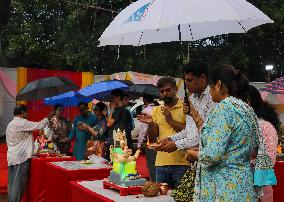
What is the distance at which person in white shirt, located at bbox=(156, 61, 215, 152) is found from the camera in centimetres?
338

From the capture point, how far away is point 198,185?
2598 mm

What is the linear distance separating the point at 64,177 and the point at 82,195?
3.51ft

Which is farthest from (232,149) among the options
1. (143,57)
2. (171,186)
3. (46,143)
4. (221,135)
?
(143,57)

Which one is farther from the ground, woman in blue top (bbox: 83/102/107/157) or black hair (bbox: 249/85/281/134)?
black hair (bbox: 249/85/281/134)

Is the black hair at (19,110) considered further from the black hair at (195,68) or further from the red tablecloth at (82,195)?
the black hair at (195,68)

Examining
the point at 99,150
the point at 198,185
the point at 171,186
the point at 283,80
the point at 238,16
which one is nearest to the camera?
the point at 198,185

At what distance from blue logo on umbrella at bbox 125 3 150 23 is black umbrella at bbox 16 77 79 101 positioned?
4.45 meters

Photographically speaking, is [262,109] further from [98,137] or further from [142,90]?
[142,90]

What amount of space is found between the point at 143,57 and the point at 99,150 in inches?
495

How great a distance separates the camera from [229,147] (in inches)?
97.0

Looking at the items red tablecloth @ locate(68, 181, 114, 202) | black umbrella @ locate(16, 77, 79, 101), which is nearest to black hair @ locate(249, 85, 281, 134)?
red tablecloth @ locate(68, 181, 114, 202)

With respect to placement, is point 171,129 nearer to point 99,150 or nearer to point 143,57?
point 99,150

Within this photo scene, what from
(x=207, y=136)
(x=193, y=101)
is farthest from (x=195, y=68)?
(x=207, y=136)

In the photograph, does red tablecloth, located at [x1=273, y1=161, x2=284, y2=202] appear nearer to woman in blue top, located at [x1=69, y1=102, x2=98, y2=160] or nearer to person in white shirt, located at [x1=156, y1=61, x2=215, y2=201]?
person in white shirt, located at [x1=156, y1=61, x2=215, y2=201]
